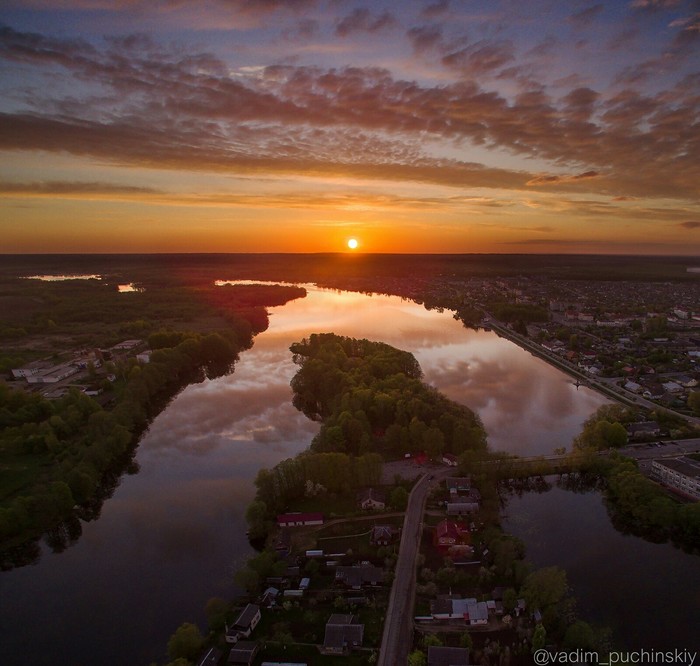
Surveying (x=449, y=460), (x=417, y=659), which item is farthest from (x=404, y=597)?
(x=449, y=460)

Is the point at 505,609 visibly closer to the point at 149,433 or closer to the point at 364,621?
the point at 364,621

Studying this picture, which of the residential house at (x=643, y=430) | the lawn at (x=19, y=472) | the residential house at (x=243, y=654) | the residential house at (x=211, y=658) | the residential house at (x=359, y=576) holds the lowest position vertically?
the lawn at (x=19, y=472)

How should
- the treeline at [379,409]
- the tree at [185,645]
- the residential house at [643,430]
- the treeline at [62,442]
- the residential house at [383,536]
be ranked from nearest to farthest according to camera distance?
the tree at [185,645], the residential house at [383,536], the treeline at [62,442], the treeline at [379,409], the residential house at [643,430]

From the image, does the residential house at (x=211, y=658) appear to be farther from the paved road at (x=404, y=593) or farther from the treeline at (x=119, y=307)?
the treeline at (x=119, y=307)

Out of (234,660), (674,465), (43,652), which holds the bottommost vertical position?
(43,652)

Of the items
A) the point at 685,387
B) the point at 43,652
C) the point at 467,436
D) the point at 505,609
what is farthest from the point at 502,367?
the point at 43,652

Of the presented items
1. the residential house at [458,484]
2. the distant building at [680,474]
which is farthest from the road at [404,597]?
the distant building at [680,474]
